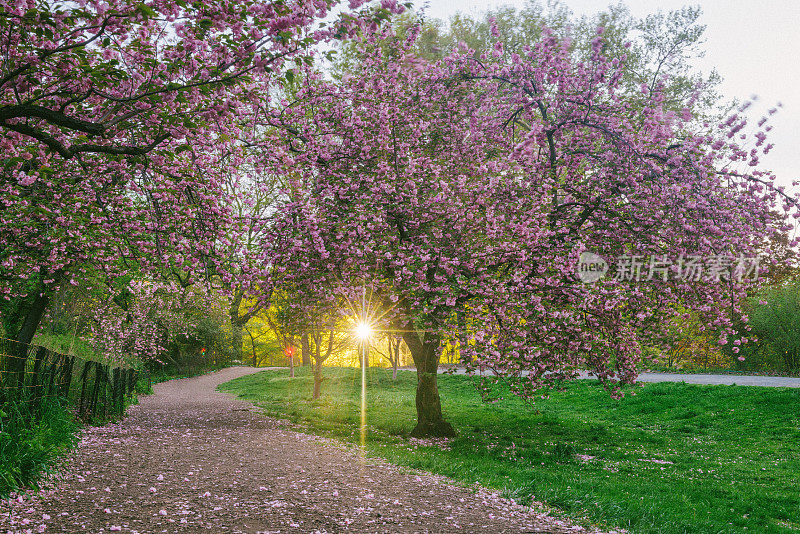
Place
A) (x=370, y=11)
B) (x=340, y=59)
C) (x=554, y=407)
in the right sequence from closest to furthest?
(x=370, y=11)
(x=554, y=407)
(x=340, y=59)

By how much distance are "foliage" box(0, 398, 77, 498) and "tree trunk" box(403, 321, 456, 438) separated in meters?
9.00

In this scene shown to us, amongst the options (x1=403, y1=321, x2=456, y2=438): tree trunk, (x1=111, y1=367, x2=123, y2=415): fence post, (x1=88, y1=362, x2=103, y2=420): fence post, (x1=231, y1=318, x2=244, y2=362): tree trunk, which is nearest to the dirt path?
(x1=88, y1=362, x2=103, y2=420): fence post

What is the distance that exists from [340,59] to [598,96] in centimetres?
1664

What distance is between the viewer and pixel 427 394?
15852mm

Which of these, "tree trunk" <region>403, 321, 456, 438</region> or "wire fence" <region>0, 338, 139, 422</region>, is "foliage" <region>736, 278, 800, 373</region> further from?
"wire fence" <region>0, 338, 139, 422</region>

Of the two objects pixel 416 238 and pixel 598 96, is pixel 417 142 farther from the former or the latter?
pixel 598 96

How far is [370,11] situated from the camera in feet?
23.1

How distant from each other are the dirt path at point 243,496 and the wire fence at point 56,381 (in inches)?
56.3

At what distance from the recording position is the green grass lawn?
8.86 meters

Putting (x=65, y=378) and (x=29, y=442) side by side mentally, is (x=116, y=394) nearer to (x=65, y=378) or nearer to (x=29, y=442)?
(x=65, y=378)

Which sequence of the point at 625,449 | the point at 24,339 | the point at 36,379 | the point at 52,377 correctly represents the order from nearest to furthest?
the point at 36,379 < the point at 52,377 < the point at 625,449 < the point at 24,339

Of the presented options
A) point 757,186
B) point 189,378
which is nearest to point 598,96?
point 757,186

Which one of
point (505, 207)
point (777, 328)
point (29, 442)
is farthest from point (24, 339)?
point (777, 328)

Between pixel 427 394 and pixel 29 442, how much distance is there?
10.5 meters
